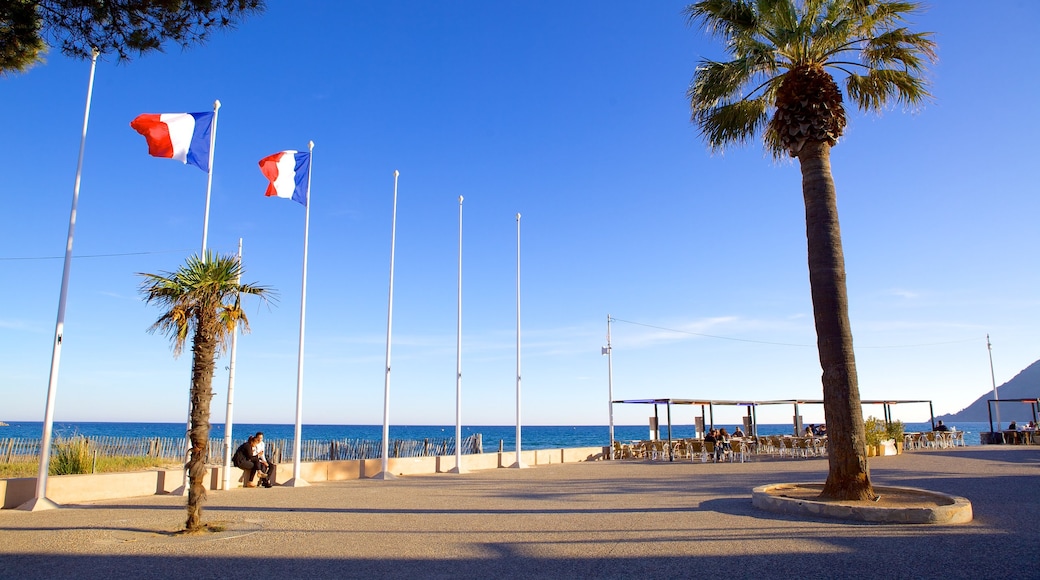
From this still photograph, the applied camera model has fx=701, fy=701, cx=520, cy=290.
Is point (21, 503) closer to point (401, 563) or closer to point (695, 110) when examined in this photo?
point (401, 563)

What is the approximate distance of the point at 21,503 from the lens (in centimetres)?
1146

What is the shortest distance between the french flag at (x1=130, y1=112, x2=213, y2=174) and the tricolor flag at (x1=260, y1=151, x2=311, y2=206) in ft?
6.08

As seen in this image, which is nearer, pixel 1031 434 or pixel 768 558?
pixel 768 558

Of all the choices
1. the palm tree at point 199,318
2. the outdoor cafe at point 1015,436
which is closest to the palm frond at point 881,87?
the palm tree at point 199,318

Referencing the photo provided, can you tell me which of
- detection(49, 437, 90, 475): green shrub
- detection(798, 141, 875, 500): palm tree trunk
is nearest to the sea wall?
detection(49, 437, 90, 475): green shrub

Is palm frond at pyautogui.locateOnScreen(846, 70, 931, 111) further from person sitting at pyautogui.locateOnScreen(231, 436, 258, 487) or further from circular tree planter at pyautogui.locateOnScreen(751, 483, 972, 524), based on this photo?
person sitting at pyautogui.locateOnScreen(231, 436, 258, 487)

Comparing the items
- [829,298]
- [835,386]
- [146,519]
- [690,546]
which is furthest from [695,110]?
[146,519]

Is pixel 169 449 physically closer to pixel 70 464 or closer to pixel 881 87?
pixel 70 464

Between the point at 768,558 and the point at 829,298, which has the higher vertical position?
→ the point at 829,298

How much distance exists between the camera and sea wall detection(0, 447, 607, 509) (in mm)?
11586

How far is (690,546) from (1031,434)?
33.0m

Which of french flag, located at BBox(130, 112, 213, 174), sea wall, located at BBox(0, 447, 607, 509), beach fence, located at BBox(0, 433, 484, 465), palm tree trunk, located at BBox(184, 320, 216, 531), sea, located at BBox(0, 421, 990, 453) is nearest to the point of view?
palm tree trunk, located at BBox(184, 320, 216, 531)

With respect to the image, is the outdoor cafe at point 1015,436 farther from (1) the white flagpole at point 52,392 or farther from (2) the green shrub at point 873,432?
(1) the white flagpole at point 52,392

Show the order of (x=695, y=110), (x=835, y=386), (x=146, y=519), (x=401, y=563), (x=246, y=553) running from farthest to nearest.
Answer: (x=695, y=110) < (x=835, y=386) < (x=146, y=519) < (x=246, y=553) < (x=401, y=563)
